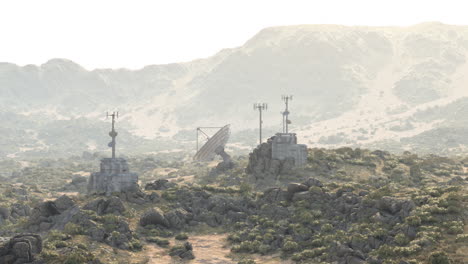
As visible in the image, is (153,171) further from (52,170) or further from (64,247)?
(64,247)

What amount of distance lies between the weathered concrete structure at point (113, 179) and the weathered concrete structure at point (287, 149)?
83.5 ft

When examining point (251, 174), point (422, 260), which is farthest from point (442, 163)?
point (422, 260)

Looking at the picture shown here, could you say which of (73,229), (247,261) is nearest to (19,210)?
(73,229)

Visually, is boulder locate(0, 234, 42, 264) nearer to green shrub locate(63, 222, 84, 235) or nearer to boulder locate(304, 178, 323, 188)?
green shrub locate(63, 222, 84, 235)

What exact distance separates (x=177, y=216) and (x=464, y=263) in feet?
88.9

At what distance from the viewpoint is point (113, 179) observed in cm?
6400

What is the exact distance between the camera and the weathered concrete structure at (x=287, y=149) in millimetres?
84375

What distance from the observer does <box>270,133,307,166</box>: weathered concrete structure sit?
84375mm

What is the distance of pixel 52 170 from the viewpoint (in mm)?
148625

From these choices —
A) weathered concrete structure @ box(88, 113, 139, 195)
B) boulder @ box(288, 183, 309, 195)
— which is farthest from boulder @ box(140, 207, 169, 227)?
boulder @ box(288, 183, 309, 195)

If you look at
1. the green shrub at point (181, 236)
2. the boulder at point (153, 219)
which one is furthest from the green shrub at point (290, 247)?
A: the boulder at point (153, 219)

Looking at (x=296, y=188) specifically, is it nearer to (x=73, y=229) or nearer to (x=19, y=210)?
(x=73, y=229)

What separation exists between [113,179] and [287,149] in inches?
1123

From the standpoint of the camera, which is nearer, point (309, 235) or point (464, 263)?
point (464, 263)
